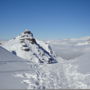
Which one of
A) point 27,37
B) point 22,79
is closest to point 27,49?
point 27,37

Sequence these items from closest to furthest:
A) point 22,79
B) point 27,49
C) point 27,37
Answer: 1. point 22,79
2. point 27,49
3. point 27,37

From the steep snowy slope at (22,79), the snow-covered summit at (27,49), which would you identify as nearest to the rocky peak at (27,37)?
the snow-covered summit at (27,49)

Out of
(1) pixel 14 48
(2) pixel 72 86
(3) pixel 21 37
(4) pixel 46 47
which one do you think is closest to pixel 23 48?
(1) pixel 14 48

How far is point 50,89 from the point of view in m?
11.2

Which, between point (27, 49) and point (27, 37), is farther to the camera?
point (27, 37)

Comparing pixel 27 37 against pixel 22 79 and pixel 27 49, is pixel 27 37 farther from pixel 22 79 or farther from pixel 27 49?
pixel 22 79

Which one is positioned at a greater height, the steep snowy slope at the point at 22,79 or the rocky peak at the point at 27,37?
the rocky peak at the point at 27,37

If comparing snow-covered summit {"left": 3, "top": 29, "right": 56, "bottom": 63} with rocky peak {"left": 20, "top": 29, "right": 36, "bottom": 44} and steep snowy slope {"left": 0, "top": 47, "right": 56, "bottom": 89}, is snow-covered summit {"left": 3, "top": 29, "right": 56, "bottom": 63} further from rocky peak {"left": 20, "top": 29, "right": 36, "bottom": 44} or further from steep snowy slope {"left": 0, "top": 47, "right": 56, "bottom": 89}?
steep snowy slope {"left": 0, "top": 47, "right": 56, "bottom": 89}

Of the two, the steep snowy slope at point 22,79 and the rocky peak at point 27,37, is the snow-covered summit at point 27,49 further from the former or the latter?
the steep snowy slope at point 22,79

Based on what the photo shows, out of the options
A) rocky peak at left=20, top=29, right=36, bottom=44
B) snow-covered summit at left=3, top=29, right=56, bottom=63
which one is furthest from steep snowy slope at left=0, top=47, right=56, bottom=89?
rocky peak at left=20, top=29, right=36, bottom=44

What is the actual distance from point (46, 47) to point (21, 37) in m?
Result: 27.9

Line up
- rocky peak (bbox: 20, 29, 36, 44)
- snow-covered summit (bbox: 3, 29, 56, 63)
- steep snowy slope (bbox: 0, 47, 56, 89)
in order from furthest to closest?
rocky peak (bbox: 20, 29, 36, 44) → snow-covered summit (bbox: 3, 29, 56, 63) → steep snowy slope (bbox: 0, 47, 56, 89)

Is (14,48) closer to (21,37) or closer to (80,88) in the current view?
(21,37)

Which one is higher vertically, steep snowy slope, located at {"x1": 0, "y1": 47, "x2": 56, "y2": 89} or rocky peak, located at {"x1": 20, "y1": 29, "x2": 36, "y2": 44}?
rocky peak, located at {"x1": 20, "y1": 29, "x2": 36, "y2": 44}
